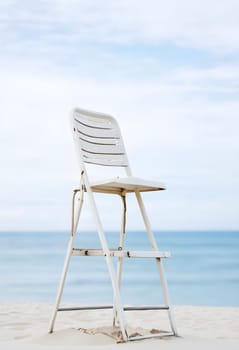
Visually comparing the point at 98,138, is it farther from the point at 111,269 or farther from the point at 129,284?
the point at 129,284

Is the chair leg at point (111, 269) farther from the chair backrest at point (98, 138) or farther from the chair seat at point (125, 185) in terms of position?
the chair backrest at point (98, 138)

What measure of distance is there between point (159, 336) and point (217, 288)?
1172 cm

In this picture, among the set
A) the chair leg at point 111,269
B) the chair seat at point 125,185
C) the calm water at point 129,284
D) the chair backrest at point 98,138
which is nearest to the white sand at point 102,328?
the chair leg at point 111,269

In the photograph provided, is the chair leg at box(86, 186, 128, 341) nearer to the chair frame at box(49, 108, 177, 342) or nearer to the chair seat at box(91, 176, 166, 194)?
the chair frame at box(49, 108, 177, 342)

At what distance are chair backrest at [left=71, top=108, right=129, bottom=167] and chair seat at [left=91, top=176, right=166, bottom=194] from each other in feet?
0.45

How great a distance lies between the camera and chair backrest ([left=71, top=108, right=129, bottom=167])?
3.72 metres

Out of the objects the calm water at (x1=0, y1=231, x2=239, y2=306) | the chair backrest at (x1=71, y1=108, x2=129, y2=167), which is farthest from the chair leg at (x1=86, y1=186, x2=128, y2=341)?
the calm water at (x1=0, y1=231, x2=239, y2=306)

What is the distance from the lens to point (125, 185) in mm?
3605

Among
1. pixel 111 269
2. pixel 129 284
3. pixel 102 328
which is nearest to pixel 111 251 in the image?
pixel 111 269

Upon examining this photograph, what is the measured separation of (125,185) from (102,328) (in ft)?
2.51

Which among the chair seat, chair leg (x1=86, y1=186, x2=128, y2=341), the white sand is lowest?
the white sand

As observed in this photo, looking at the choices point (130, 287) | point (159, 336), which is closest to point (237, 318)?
point (159, 336)

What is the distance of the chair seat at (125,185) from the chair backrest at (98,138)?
14cm

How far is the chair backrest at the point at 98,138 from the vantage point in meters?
3.72
